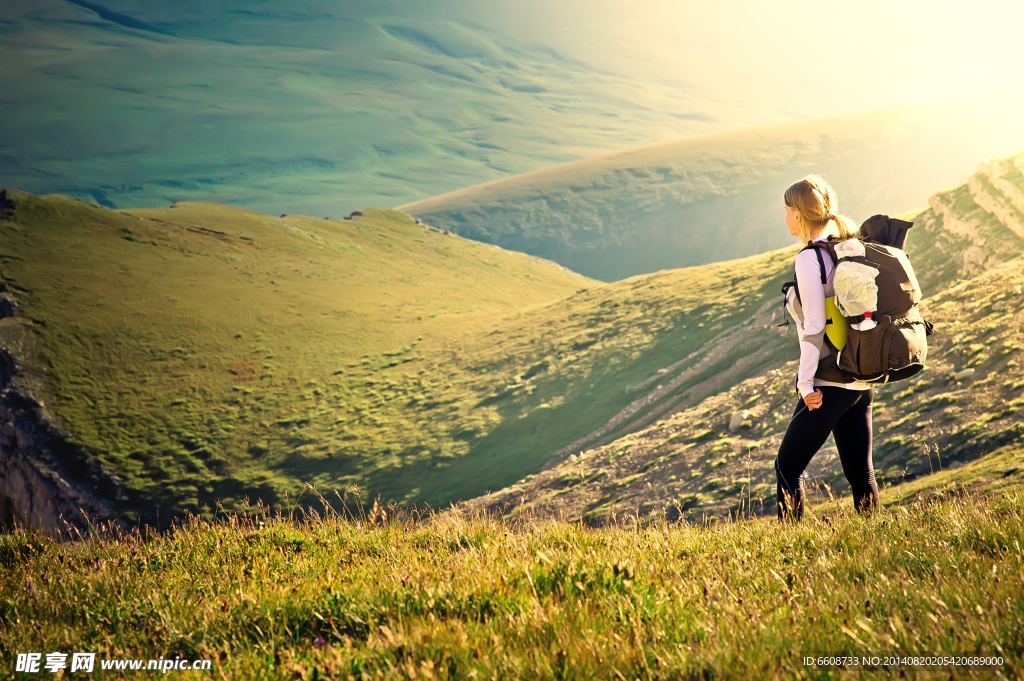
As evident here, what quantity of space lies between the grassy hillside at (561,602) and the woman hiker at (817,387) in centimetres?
36

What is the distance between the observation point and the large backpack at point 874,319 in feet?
14.5

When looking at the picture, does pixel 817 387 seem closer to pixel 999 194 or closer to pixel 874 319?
pixel 874 319

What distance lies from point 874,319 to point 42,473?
49578mm

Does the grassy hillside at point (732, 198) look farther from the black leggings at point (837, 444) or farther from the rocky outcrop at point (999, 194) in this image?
the black leggings at point (837, 444)

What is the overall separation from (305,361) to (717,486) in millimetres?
45086

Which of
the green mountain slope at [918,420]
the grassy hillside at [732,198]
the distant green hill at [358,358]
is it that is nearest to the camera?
the green mountain slope at [918,420]

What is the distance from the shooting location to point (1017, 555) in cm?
337

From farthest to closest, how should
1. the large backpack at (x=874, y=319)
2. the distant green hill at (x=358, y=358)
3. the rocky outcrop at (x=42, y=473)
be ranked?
the rocky outcrop at (x=42, y=473)
the distant green hill at (x=358, y=358)
the large backpack at (x=874, y=319)

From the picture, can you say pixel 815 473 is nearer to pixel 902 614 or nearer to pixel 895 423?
pixel 895 423

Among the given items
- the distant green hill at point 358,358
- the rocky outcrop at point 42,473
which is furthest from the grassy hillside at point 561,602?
the rocky outcrop at point 42,473

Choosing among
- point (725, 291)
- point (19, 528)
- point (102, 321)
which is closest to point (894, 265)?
point (19, 528)

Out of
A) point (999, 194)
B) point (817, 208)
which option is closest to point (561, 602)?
point (817, 208)

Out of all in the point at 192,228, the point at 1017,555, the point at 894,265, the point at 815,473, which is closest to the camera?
the point at 1017,555

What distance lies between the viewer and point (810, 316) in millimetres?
4680
